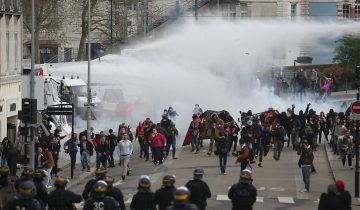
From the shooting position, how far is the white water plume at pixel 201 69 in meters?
54.7

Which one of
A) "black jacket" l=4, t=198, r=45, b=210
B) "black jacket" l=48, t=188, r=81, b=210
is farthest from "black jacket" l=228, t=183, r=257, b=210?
"black jacket" l=4, t=198, r=45, b=210

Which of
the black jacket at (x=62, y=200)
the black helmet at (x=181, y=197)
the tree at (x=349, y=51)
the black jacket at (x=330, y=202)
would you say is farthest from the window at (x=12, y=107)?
the tree at (x=349, y=51)

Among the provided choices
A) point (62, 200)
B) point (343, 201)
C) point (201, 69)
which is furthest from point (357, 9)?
point (62, 200)

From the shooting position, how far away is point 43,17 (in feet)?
262

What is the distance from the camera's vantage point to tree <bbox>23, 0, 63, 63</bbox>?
76.2m

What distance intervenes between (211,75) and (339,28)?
665 centimetres

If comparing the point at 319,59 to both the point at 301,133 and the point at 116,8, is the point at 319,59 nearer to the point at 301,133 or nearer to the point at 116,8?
the point at 116,8

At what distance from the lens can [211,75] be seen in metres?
58.3

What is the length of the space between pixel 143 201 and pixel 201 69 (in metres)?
38.9

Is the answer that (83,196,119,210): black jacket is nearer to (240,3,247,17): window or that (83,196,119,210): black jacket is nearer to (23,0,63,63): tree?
(23,0,63,63): tree

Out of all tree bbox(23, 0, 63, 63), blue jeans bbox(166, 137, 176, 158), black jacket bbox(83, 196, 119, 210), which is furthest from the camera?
tree bbox(23, 0, 63, 63)

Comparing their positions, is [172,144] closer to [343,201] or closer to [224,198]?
[224,198]

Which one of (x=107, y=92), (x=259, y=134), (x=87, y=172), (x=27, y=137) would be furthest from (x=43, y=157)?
(x=107, y=92)

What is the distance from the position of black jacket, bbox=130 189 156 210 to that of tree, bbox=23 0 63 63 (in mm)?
54363
